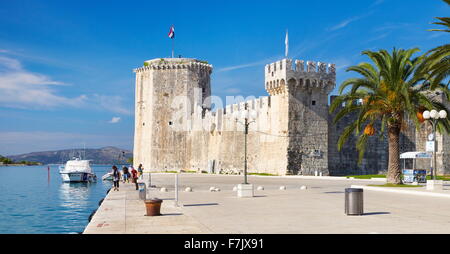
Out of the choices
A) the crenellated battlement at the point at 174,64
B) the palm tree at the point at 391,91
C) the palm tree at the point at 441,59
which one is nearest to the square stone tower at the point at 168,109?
the crenellated battlement at the point at 174,64

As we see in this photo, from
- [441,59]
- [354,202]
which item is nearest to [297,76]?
[441,59]

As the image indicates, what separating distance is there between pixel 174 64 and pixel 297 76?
18.5m

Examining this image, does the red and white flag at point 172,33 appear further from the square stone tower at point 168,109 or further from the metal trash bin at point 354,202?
the metal trash bin at point 354,202

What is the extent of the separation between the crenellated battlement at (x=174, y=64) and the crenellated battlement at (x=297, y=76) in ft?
50.7

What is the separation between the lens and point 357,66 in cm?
2136

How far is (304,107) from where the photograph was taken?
3259cm

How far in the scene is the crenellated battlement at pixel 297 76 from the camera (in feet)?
104

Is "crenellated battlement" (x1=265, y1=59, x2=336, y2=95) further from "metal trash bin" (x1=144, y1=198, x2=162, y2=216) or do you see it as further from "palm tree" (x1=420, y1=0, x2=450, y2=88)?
"metal trash bin" (x1=144, y1=198, x2=162, y2=216)

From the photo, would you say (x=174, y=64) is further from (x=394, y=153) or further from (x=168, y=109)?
(x=394, y=153)

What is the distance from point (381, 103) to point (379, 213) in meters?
11.0

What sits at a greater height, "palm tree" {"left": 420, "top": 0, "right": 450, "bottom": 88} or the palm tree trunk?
"palm tree" {"left": 420, "top": 0, "right": 450, "bottom": 88}

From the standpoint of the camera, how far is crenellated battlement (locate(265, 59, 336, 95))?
104 ft

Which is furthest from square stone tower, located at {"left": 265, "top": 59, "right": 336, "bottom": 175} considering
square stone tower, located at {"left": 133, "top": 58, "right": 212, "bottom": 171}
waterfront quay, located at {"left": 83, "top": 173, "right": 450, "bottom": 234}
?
waterfront quay, located at {"left": 83, "top": 173, "right": 450, "bottom": 234}
